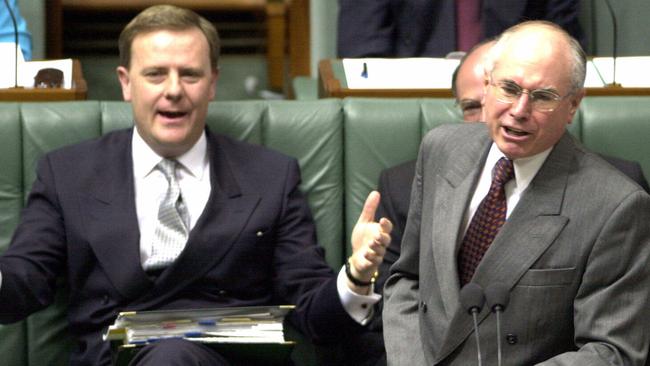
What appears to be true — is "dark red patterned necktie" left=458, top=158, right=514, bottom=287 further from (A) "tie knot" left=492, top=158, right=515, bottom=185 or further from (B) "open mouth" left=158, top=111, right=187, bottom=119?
(B) "open mouth" left=158, top=111, right=187, bottom=119

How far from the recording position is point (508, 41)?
2387mm

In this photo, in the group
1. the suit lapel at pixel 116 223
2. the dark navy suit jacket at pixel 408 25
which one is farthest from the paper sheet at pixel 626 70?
the suit lapel at pixel 116 223

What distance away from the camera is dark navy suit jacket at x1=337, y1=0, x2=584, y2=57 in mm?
4285

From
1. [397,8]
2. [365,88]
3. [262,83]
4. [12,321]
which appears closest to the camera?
[12,321]

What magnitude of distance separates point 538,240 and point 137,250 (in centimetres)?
98

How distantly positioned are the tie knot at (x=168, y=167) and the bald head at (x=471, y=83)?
0.74m

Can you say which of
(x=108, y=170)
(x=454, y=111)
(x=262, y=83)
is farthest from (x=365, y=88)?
(x=262, y=83)

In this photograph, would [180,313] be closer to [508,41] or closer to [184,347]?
[184,347]

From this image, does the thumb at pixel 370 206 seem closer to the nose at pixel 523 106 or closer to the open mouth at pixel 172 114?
the nose at pixel 523 106

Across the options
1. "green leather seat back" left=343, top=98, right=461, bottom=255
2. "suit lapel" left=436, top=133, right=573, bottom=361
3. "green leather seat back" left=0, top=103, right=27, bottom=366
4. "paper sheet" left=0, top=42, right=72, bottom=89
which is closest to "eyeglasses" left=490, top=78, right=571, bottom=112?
"suit lapel" left=436, top=133, right=573, bottom=361

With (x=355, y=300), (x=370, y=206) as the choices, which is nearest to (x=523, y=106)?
(x=370, y=206)

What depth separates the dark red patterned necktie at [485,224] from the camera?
2.40 m

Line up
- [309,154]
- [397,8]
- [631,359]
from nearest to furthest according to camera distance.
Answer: [631,359] < [309,154] < [397,8]

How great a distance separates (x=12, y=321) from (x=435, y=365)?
3.29 feet
